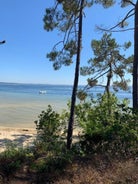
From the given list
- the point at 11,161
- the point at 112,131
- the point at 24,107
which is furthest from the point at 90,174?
the point at 24,107

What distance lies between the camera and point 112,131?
21.2 feet

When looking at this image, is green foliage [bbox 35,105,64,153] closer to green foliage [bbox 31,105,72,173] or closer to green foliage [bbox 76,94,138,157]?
green foliage [bbox 31,105,72,173]

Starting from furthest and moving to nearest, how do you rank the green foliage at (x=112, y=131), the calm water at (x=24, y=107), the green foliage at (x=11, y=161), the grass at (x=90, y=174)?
the calm water at (x=24, y=107)
the green foliage at (x=112, y=131)
the green foliage at (x=11, y=161)
the grass at (x=90, y=174)

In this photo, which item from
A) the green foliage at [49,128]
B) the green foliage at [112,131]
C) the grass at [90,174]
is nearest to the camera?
the grass at [90,174]

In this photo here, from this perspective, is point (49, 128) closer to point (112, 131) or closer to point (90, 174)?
point (112, 131)

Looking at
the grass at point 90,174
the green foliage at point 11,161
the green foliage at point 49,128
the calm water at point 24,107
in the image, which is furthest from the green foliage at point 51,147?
the calm water at point 24,107

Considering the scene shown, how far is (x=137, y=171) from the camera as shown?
523 cm

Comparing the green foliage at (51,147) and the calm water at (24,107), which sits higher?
the green foliage at (51,147)

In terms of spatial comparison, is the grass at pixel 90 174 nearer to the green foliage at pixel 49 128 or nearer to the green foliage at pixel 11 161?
the green foliage at pixel 11 161

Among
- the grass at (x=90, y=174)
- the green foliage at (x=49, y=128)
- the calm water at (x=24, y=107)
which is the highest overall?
the green foliage at (x=49, y=128)

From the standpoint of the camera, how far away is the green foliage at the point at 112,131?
624 centimetres

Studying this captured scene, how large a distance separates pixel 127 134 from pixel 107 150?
598mm

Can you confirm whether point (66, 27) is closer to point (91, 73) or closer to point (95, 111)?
point (95, 111)

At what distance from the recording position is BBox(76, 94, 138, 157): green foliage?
20.5ft
